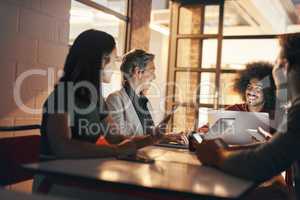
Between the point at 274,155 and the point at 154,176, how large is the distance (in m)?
0.42

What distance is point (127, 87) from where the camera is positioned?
8.38 feet

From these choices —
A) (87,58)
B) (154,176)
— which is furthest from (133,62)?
(154,176)

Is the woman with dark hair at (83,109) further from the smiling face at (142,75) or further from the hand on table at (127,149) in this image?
the smiling face at (142,75)

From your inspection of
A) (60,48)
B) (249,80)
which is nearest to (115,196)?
(60,48)

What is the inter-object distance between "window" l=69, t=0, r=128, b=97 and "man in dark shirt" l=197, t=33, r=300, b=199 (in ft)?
5.92

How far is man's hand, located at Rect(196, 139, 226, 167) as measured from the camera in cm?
131

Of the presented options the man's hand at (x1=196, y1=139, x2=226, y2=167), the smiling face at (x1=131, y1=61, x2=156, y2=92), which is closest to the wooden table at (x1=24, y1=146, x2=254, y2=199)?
the man's hand at (x1=196, y1=139, x2=226, y2=167)

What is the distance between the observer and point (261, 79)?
327cm

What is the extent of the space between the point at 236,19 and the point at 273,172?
6320mm

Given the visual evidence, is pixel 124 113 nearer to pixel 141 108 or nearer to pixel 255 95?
pixel 141 108

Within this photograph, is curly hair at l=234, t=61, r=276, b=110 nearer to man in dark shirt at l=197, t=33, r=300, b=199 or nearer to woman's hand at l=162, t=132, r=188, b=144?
woman's hand at l=162, t=132, r=188, b=144

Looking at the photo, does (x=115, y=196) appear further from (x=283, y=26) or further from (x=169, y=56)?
(x=283, y=26)

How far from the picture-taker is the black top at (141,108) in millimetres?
2559

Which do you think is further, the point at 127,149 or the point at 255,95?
the point at 255,95
